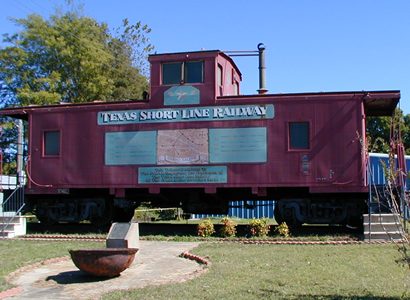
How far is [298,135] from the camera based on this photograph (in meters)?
14.6

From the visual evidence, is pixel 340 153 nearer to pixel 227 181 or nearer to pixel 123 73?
pixel 227 181

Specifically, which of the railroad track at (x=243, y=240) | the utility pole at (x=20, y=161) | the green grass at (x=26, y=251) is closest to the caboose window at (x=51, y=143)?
the utility pole at (x=20, y=161)

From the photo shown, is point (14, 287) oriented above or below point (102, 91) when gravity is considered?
below

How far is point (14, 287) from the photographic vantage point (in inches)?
311

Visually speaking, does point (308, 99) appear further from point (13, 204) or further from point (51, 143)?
point (13, 204)

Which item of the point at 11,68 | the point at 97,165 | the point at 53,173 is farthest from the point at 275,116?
the point at 11,68

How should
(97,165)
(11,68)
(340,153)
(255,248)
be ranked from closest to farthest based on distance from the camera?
(255,248) → (340,153) → (97,165) → (11,68)

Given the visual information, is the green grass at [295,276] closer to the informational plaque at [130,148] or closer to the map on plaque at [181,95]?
the informational plaque at [130,148]

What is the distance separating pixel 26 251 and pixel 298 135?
739 centimetres

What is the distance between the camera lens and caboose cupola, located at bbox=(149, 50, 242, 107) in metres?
14.9

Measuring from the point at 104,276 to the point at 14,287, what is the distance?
133cm

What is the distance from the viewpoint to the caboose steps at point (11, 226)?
49.9ft

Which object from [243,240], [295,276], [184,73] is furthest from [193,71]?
[295,276]

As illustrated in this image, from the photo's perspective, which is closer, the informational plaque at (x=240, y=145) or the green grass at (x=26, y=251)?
the green grass at (x=26, y=251)
